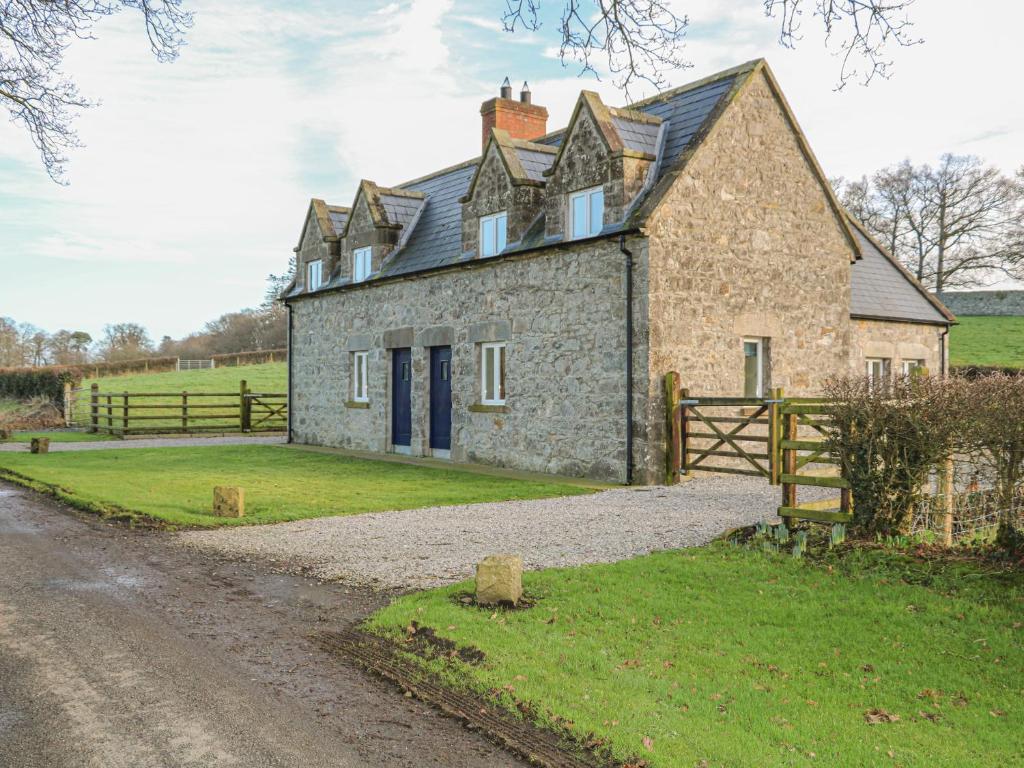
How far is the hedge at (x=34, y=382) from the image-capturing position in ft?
A: 125

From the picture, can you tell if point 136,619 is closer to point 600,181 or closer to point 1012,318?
point 600,181

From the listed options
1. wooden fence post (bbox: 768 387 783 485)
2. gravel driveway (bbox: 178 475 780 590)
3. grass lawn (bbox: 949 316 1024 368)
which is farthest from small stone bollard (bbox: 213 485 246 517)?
grass lawn (bbox: 949 316 1024 368)

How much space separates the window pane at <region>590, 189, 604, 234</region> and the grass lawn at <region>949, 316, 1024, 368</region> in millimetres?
24221

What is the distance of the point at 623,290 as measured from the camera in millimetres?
15609

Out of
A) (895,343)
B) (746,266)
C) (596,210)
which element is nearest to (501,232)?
(596,210)

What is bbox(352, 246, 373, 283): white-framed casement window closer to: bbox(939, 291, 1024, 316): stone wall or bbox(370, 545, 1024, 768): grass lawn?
bbox(370, 545, 1024, 768): grass lawn

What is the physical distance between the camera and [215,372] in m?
54.2

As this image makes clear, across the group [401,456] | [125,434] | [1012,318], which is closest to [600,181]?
[401,456]

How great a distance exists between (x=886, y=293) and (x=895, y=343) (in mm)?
1543

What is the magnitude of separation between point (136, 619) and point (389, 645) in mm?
2196

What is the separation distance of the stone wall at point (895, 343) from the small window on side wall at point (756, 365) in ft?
13.0

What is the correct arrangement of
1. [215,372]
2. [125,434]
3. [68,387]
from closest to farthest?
[125,434], [68,387], [215,372]

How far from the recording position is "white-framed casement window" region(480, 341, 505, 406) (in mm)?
18688

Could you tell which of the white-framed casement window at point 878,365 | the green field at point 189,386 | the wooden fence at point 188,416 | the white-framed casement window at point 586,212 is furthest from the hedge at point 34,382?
the white-framed casement window at point 878,365
